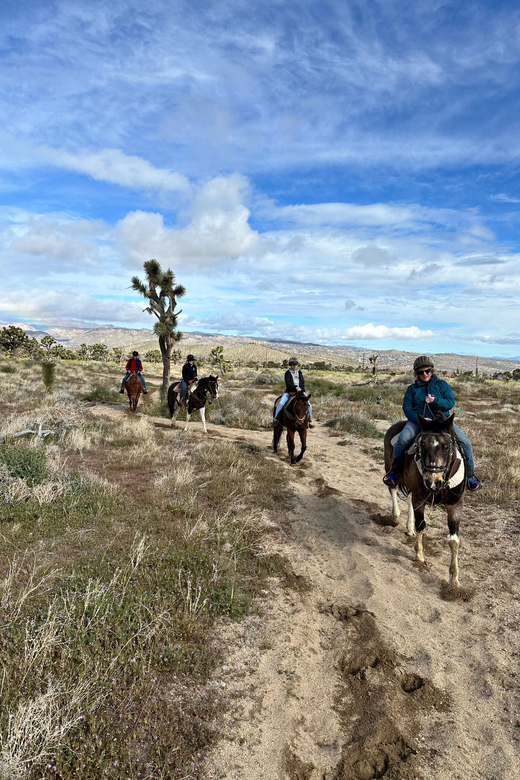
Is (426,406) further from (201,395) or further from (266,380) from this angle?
→ (266,380)

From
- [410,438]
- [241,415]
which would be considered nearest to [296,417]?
[410,438]

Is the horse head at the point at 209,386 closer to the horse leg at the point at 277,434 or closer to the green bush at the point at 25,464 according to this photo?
the horse leg at the point at 277,434

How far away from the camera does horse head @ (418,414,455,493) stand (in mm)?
5051

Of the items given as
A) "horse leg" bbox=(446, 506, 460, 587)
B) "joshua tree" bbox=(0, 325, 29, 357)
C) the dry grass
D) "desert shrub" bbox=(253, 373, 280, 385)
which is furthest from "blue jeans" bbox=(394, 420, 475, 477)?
"joshua tree" bbox=(0, 325, 29, 357)

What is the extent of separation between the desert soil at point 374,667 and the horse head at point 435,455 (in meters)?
1.56

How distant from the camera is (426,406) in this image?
19.7 feet

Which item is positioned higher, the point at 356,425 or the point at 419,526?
the point at 419,526

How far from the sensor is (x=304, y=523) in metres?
7.25

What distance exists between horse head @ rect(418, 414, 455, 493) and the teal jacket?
618 mm

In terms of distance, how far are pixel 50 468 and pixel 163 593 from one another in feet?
14.5

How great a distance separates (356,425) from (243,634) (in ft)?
41.1

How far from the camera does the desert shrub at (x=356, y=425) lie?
15234 millimetres

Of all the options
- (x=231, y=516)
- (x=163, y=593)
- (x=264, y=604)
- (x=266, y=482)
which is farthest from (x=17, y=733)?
(x=266, y=482)

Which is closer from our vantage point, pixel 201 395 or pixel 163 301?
pixel 201 395
